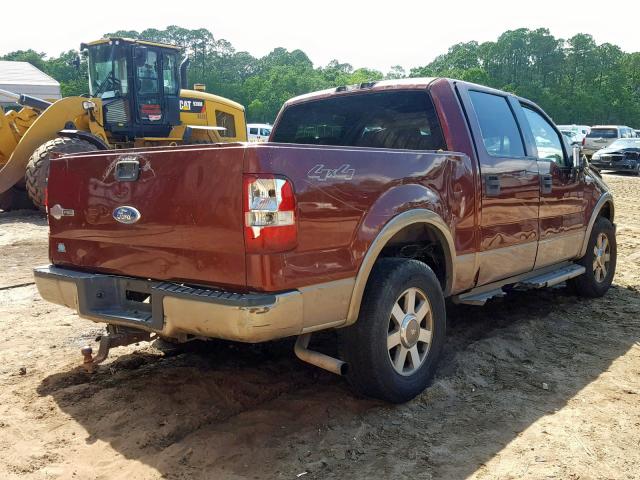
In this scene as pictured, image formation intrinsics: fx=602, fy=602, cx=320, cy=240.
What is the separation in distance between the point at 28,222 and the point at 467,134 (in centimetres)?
914

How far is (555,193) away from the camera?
529 cm

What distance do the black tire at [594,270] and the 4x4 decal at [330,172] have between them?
12.3 ft

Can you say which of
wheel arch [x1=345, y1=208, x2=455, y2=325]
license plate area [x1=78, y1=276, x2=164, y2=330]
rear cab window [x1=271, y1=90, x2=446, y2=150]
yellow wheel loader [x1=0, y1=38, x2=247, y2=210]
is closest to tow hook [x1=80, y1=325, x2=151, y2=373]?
license plate area [x1=78, y1=276, x2=164, y2=330]

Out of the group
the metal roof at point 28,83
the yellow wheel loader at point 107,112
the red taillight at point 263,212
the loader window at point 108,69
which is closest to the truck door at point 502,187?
the red taillight at point 263,212

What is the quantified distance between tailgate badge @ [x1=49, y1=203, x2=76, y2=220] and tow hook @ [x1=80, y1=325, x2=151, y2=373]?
2.46ft

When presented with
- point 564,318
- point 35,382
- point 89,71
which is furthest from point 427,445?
point 89,71

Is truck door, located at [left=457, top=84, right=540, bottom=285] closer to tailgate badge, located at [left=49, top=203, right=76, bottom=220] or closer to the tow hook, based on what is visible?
the tow hook

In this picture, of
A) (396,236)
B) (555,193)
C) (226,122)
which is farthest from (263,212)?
(226,122)

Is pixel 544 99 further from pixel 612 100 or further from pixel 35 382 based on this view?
pixel 35 382

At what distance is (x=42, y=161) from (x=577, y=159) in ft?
27.4

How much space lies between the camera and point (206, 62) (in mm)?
80500

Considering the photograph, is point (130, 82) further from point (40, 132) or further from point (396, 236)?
point (396, 236)

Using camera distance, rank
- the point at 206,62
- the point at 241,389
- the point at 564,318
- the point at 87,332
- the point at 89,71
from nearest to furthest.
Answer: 1. the point at 241,389
2. the point at 87,332
3. the point at 564,318
4. the point at 89,71
5. the point at 206,62

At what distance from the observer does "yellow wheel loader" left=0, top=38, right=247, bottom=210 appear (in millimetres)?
11102
